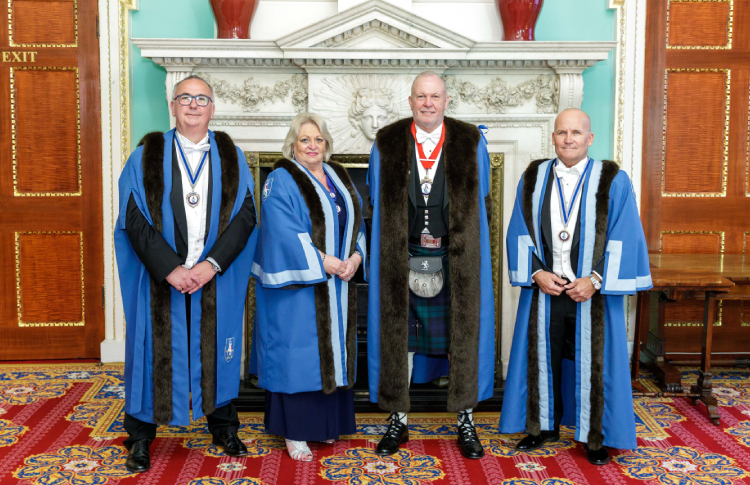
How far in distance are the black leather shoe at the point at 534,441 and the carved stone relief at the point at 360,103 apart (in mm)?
1925

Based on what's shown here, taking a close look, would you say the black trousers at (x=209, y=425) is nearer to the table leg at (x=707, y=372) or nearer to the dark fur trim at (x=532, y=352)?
the dark fur trim at (x=532, y=352)

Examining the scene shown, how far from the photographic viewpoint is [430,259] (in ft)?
9.19

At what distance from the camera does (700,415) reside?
3.35 meters

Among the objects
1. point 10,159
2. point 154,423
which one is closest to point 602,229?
point 154,423

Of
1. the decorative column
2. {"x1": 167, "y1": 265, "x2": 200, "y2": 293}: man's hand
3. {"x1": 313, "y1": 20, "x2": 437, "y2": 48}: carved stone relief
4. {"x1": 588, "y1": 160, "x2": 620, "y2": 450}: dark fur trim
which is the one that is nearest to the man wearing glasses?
{"x1": 167, "y1": 265, "x2": 200, "y2": 293}: man's hand

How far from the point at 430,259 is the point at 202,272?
3.30 feet

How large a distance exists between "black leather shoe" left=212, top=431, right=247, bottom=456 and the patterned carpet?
40mm

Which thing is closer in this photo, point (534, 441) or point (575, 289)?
point (575, 289)

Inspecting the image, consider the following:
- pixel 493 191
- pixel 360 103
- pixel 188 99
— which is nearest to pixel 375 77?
pixel 360 103

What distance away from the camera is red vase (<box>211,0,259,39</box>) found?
3693mm

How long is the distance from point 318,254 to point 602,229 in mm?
1238

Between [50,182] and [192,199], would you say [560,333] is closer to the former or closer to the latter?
[192,199]

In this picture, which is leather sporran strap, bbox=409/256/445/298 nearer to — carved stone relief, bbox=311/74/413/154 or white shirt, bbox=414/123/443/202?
white shirt, bbox=414/123/443/202

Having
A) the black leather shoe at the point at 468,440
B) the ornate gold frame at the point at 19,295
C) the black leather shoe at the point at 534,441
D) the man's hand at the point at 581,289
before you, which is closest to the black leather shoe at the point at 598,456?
the black leather shoe at the point at 534,441
